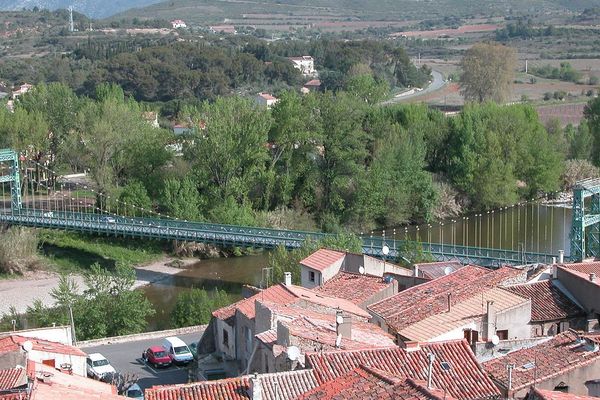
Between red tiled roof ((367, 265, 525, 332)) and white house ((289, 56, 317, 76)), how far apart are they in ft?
Result: 268

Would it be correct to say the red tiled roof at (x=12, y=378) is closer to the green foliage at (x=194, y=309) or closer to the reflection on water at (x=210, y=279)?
the green foliage at (x=194, y=309)

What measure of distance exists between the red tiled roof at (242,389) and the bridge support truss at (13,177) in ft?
98.7

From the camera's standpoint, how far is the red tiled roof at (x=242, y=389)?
12820 millimetres

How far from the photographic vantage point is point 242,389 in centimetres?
1319

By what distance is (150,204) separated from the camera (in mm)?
43469

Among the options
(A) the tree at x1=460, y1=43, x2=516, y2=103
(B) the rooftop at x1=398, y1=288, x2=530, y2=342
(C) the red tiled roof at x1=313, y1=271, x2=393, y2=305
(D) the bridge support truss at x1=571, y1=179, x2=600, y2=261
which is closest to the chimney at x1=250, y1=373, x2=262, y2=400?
(B) the rooftop at x1=398, y1=288, x2=530, y2=342

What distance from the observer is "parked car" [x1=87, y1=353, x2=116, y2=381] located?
Answer: 1914 centimetres

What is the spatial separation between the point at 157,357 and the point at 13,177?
2385 cm

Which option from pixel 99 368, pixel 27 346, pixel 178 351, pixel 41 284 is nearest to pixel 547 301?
pixel 178 351

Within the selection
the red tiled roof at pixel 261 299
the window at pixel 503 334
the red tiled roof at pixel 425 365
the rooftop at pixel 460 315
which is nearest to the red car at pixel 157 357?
the red tiled roof at pixel 261 299

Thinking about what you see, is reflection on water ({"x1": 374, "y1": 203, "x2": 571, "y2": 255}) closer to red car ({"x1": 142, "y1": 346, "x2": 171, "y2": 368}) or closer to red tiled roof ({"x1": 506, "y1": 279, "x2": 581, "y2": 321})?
red tiled roof ({"x1": 506, "y1": 279, "x2": 581, "y2": 321})

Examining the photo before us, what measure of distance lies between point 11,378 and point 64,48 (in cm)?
10932

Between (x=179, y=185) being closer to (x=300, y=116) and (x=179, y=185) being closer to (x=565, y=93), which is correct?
(x=300, y=116)

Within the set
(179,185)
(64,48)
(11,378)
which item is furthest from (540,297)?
(64,48)
